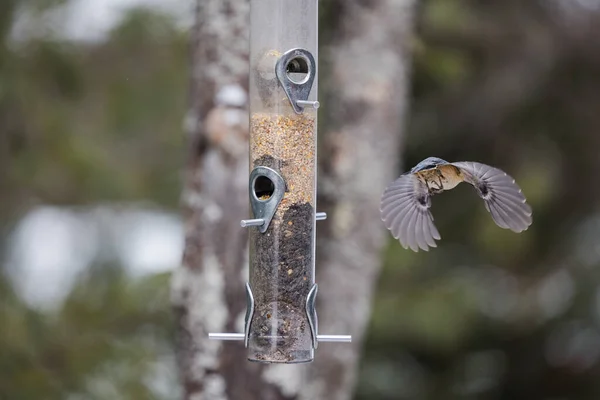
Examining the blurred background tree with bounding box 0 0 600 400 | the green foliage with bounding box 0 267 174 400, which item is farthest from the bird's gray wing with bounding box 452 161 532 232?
the green foliage with bounding box 0 267 174 400

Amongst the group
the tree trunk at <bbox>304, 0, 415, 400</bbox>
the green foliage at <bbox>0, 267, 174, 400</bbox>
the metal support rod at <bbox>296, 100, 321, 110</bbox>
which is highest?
the metal support rod at <bbox>296, 100, 321, 110</bbox>

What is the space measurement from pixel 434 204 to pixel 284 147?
4834mm

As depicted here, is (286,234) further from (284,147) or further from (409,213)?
(409,213)

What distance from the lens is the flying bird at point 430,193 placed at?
3.42 meters

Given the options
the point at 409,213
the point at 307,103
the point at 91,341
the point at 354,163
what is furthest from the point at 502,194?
the point at 91,341

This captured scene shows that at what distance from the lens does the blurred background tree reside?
22.3ft

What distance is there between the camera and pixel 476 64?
833cm

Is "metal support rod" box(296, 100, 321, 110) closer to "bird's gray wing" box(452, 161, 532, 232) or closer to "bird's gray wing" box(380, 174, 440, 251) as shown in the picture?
"bird's gray wing" box(380, 174, 440, 251)

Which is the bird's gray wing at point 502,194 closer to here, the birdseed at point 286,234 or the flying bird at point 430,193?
the flying bird at point 430,193

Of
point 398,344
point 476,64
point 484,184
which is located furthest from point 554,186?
point 484,184

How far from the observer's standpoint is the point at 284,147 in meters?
3.67

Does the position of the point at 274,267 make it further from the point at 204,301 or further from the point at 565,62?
the point at 565,62

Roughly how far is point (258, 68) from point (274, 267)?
687 mm

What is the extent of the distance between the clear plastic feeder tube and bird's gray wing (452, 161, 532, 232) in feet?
1.87
